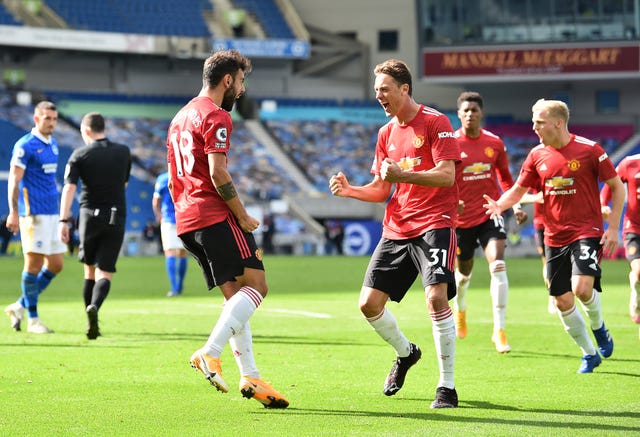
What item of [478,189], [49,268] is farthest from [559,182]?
[49,268]

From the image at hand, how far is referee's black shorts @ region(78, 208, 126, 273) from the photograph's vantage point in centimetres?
1202

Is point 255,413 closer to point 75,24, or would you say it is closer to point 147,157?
point 147,157

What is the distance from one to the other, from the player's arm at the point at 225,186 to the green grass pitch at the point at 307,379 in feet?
4.14

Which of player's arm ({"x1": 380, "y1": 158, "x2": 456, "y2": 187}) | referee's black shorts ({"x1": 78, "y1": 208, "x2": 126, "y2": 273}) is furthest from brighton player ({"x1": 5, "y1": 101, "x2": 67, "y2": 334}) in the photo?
player's arm ({"x1": 380, "y1": 158, "x2": 456, "y2": 187})

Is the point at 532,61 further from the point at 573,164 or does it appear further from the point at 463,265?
the point at 573,164

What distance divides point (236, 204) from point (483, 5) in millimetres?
40413

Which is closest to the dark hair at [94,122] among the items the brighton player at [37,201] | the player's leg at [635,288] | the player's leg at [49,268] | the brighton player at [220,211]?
the brighton player at [37,201]

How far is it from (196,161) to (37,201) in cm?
572

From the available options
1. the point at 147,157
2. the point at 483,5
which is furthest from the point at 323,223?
the point at 483,5

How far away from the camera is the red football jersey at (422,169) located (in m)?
7.69

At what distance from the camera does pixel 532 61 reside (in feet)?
150

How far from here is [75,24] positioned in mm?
46281

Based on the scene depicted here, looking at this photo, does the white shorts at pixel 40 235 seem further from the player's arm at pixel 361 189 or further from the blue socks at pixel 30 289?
the player's arm at pixel 361 189

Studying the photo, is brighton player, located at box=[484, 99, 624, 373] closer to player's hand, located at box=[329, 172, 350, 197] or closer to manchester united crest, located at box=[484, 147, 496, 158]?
player's hand, located at box=[329, 172, 350, 197]
